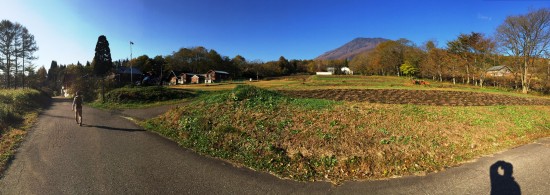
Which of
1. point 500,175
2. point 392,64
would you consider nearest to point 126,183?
point 500,175

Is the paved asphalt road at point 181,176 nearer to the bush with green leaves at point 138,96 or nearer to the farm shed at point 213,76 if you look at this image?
the bush with green leaves at point 138,96

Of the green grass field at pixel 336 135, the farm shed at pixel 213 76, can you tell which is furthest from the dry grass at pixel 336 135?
the farm shed at pixel 213 76

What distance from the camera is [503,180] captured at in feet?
17.8

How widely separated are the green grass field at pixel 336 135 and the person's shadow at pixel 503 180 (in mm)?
650

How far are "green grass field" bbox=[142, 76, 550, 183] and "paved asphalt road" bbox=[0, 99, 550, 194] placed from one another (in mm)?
409

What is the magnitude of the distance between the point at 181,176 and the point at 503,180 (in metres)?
6.77

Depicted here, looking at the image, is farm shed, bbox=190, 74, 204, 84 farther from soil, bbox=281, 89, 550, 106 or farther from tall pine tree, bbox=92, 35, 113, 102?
soil, bbox=281, 89, 550, 106

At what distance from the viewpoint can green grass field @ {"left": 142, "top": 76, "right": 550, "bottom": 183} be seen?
20.1ft

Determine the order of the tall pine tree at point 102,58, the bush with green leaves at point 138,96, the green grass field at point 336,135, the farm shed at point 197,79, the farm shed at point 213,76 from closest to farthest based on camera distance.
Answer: the green grass field at point 336,135, the bush with green leaves at point 138,96, the tall pine tree at point 102,58, the farm shed at point 213,76, the farm shed at point 197,79

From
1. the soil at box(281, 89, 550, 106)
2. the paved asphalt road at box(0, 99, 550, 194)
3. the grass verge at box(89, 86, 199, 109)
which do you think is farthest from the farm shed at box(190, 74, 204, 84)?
the paved asphalt road at box(0, 99, 550, 194)

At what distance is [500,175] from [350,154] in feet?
10.4

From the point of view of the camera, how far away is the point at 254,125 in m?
8.88

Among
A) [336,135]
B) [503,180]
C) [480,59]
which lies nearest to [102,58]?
[336,135]

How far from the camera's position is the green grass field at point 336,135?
614 cm
